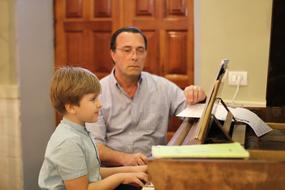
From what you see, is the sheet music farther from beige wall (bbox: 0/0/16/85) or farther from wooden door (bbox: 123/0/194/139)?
beige wall (bbox: 0/0/16/85)

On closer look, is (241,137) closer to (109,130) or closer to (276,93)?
(276,93)

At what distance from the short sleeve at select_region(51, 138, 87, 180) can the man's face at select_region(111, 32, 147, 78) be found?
2.43ft

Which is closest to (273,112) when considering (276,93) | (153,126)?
(276,93)

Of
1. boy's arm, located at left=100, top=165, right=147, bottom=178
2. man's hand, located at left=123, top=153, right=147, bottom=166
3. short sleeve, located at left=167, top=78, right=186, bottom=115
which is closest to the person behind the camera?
boy's arm, located at left=100, top=165, right=147, bottom=178

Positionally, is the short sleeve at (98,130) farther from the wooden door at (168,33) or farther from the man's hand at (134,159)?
the wooden door at (168,33)

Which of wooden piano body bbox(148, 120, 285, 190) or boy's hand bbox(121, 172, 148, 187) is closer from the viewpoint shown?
wooden piano body bbox(148, 120, 285, 190)

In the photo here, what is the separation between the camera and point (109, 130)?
2.00 metres


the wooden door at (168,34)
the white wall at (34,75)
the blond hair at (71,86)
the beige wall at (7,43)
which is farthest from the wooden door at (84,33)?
the blond hair at (71,86)

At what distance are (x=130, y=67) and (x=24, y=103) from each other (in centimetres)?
138

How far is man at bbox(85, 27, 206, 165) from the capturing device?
1.99 meters

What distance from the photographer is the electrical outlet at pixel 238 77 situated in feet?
8.72

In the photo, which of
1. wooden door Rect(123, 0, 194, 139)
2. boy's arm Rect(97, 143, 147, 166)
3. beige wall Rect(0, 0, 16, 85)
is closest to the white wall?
beige wall Rect(0, 0, 16, 85)

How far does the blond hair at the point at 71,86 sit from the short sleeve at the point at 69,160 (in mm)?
135

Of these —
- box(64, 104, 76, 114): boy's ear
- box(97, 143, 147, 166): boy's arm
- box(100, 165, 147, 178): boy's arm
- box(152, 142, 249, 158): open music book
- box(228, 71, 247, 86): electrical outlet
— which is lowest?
box(97, 143, 147, 166): boy's arm
